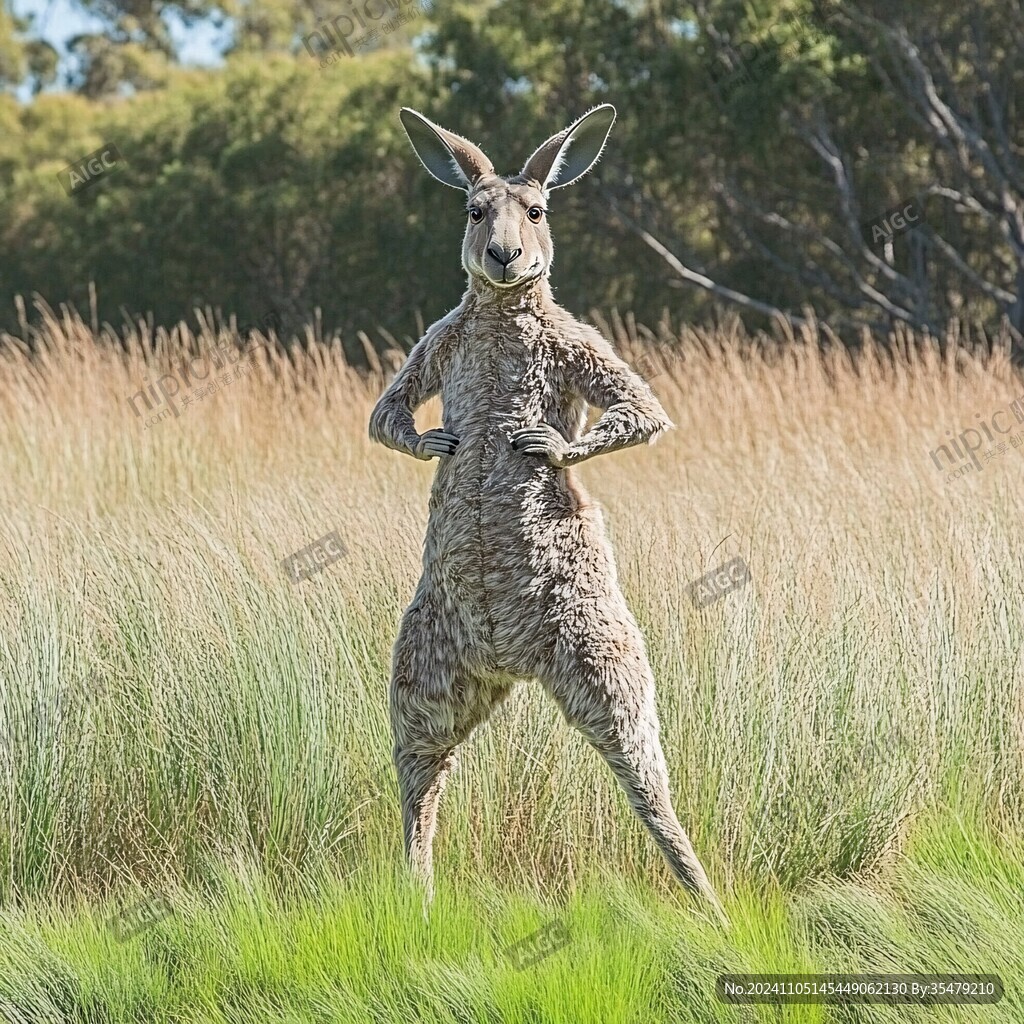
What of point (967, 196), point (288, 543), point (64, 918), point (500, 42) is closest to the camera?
point (64, 918)

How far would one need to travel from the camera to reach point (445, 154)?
10.7 feet

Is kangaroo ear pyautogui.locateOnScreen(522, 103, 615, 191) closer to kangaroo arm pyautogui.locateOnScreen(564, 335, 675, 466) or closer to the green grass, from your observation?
kangaroo arm pyautogui.locateOnScreen(564, 335, 675, 466)

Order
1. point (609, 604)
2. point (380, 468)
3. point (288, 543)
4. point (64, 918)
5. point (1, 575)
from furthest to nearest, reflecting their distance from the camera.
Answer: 1. point (380, 468)
2. point (288, 543)
3. point (1, 575)
4. point (64, 918)
5. point (609, 604)

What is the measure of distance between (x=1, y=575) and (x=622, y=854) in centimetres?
221

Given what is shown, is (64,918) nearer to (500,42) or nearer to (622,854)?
(622,854)

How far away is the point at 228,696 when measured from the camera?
4172 mm

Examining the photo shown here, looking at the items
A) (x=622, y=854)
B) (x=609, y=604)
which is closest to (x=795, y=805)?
(x=622, y=854)

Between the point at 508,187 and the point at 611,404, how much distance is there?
0.52 meters

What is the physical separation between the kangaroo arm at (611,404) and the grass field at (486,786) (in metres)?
1.07

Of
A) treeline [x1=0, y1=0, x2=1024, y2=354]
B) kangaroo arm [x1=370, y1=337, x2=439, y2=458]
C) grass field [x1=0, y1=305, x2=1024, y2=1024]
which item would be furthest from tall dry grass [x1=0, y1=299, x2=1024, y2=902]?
treeline [x1=0, y1=0, x2=1024, y2=354]

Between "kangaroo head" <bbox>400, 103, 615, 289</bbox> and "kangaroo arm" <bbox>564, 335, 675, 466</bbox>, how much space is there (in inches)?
8.7
